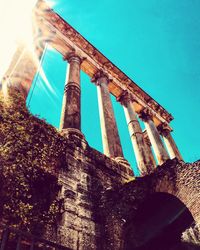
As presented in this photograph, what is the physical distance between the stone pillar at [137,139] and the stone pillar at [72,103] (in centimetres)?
346

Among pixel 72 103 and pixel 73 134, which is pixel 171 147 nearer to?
pixel 72 103

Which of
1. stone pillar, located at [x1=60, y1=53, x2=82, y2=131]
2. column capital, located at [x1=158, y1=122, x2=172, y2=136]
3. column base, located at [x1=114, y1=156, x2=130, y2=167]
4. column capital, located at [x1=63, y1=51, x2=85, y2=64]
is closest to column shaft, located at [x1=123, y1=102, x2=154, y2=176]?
column base, located at [x1=114, y1=156, x2=130, y2=167]

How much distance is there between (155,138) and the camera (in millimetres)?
14641

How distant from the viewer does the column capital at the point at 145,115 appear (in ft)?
55.1

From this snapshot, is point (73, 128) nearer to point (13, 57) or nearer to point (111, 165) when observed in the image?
point (111, 165)

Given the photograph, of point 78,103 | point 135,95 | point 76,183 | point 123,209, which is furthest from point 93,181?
point 135,95

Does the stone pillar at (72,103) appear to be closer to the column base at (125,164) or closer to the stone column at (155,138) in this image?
the column base at (125,164)

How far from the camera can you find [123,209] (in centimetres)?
603

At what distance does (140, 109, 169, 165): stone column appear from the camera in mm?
13377

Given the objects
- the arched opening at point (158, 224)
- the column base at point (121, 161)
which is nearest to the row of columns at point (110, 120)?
the column base at point (121, 161)

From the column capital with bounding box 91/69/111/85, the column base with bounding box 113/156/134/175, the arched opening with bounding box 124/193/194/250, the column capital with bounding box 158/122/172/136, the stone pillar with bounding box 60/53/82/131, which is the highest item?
the column capital with bounding box 91/69/111/85

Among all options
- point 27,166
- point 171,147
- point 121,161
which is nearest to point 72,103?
point 121,161

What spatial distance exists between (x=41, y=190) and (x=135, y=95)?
12648mm

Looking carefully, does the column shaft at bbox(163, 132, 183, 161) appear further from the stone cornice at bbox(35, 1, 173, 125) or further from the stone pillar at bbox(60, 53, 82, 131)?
the stone pillar at bbox(60, 53, 82, 131)
